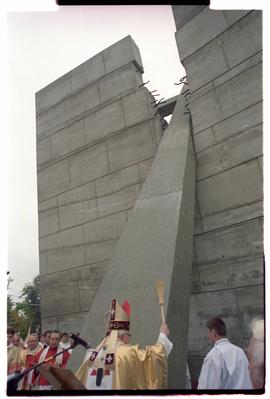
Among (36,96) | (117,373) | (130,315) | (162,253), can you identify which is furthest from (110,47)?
(117,373)

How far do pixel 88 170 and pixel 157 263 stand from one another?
176 inches

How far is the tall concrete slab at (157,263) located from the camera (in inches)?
174

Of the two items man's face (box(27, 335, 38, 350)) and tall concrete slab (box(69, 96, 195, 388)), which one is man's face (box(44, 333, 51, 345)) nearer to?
man's face (box(27, 335, 38, 350))

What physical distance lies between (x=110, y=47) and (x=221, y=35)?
3347 millimetres

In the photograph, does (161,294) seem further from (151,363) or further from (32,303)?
(32,303)

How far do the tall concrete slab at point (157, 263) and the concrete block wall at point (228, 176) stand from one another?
642 millimetres

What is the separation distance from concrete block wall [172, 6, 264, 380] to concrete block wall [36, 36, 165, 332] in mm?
1562

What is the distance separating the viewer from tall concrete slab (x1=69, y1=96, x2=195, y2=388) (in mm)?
4414

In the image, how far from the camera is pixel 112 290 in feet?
16.6

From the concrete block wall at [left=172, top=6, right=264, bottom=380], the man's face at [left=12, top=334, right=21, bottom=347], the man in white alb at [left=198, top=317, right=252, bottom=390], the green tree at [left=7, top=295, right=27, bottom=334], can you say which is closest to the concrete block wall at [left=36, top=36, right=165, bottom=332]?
the green tree at [left=7, top=295, right=27, bottom=334]

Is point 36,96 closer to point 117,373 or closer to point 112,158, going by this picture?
point 112,158

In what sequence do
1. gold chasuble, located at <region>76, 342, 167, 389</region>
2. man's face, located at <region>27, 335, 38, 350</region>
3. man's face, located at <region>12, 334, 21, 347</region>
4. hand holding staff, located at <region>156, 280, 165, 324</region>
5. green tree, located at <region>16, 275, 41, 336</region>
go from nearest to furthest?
gold chasuble, located at <region>76, 342, 167, 389</region> → hand holding staff, located at <region>156, 280, 165, 324</region> → man's face, located at <region>12, 334, 21, 347</region> → man's face, located at <region>27, 335, 38, 350</region> → green tree, located at <region>16, 275, 41, 336</region>

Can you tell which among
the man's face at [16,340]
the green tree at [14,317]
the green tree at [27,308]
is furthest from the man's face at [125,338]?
the green tree at [27,308]

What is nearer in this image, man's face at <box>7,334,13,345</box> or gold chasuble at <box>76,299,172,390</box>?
gold chasuble at <box>76,299,172,390</box>
